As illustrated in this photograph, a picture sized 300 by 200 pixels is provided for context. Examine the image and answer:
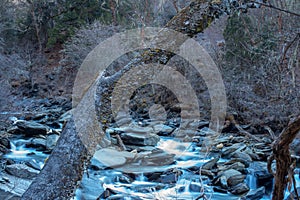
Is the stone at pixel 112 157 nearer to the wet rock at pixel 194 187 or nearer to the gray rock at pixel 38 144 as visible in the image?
the gray rock at pixel 38 144

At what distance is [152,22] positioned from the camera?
17.0 metres

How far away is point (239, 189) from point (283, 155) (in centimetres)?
602

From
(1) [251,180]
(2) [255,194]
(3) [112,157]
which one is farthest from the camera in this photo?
(3) [112,157]

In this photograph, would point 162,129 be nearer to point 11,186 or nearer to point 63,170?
point 11,186

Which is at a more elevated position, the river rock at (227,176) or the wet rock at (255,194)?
the river rock at (227,176)

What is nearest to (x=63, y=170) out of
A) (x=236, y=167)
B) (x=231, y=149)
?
(x=236, y=167)

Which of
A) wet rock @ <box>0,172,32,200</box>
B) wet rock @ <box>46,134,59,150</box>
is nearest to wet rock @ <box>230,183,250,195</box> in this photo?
wet rock @ <box>0,172,32,200</box>

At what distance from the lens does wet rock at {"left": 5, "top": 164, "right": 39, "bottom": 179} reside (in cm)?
680

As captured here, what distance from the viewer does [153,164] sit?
8.45 meters

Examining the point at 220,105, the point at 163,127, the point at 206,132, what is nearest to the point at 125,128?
the point at 163,127

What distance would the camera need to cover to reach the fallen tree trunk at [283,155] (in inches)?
43.1

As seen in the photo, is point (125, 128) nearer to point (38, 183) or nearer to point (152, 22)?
point (152, 22)

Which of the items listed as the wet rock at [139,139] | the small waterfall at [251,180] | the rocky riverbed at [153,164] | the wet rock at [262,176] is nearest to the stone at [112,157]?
the rocky riverbed at [153,164]

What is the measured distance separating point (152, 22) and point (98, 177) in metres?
11.0
